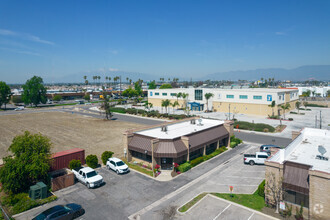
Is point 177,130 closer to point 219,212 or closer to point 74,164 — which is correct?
point 74,164

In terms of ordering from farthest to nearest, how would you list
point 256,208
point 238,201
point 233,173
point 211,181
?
point 233,173 < point 211,181 < point 238,201 < point 256,208

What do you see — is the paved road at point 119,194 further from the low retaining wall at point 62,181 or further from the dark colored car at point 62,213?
the dark colored car at point 62,213

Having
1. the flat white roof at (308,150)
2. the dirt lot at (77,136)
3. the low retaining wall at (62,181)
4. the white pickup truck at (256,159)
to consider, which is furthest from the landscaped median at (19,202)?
the white pickup truck at (256,159)

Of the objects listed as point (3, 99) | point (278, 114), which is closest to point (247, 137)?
point (278, 114)

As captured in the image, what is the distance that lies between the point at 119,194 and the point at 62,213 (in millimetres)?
5378

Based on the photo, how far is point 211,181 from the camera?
23.2 meters

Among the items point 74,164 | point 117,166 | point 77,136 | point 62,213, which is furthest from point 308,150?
point 77,136

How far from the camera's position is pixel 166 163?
86.4ft

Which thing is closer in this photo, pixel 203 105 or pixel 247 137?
pixel 247 137

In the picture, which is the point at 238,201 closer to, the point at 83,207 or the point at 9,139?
the point at 83,207

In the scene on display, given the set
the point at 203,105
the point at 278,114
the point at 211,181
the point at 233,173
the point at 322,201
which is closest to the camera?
the point at 322,201

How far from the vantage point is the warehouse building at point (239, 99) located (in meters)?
65.2

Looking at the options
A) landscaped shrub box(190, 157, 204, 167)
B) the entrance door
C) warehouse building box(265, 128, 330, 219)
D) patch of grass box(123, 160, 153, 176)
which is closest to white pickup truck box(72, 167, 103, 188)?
patch of grass box(123, 160, 153, 176)

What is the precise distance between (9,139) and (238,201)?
148ft
